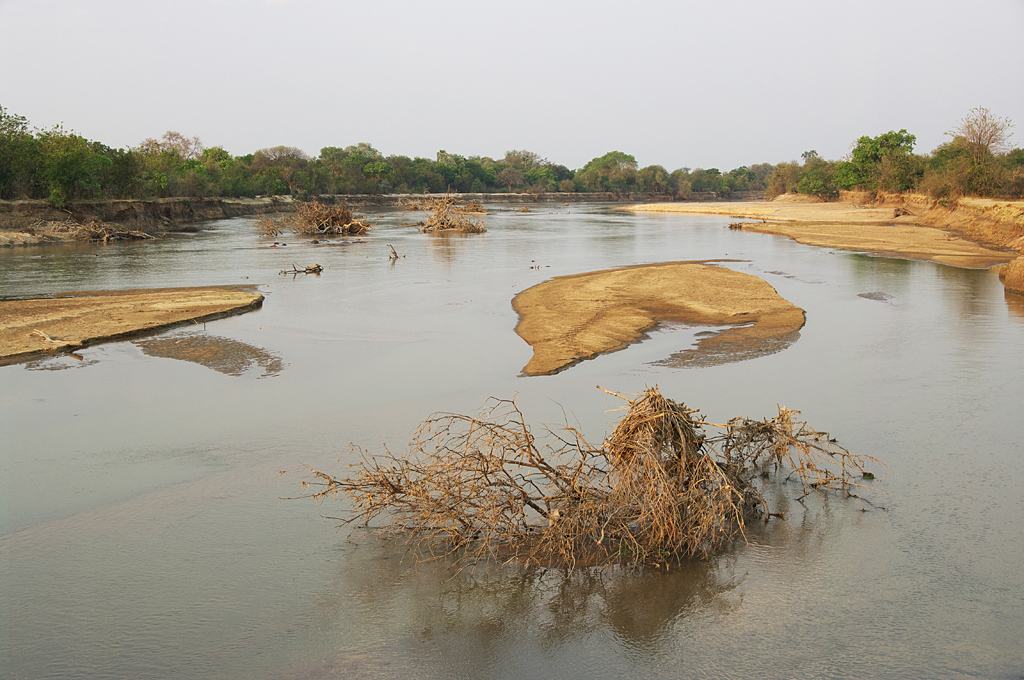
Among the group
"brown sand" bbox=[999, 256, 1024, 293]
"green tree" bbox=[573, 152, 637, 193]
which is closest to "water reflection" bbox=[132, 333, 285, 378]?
"brown sand" bbox=[999, 256, 1024, 293]

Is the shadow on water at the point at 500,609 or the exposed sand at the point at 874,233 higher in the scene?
the exposed sand at the point at 874,233

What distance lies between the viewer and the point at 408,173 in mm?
112625

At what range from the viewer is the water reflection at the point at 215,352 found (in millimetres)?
11484

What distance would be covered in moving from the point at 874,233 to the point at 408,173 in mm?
85937

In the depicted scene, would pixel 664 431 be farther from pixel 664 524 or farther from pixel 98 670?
pixel 98 670

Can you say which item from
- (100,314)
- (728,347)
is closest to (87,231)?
(100,314)

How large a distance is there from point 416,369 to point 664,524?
21.9 feet

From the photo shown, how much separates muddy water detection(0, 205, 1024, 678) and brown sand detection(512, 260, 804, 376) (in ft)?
1.51

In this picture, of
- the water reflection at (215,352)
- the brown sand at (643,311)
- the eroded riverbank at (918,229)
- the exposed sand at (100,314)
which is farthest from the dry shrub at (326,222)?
the water reflection at (215,352)

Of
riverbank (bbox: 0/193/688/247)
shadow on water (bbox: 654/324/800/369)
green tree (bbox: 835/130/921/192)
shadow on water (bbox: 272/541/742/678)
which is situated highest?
green tree (bbox: 835/130/921/192)

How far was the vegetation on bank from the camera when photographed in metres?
37.1

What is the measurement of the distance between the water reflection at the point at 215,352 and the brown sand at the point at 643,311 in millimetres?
4276

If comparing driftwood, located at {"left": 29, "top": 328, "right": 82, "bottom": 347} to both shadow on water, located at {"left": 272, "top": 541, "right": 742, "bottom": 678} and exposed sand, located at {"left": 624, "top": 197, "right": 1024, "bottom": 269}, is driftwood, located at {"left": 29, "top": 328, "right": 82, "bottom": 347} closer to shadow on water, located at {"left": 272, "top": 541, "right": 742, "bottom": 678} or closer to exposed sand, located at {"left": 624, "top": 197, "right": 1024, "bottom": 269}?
shadow on water, located at {"left": 272, "top": 541, "right": 742, "bottom": 678}

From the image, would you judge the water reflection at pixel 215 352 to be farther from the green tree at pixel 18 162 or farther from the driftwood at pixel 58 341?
the green tree at pixel 18 162
